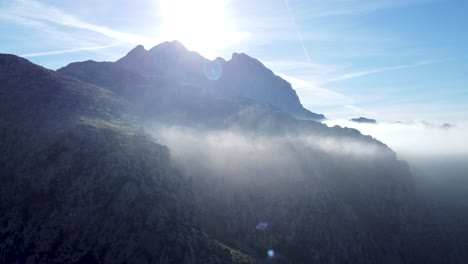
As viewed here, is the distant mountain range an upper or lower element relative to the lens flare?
upper

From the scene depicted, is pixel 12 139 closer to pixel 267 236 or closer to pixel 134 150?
pixel 134 150

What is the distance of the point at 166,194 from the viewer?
106 meters

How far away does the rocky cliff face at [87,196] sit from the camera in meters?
86.9

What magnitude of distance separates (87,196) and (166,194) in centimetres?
2332

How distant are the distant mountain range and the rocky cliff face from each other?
0.32 meters

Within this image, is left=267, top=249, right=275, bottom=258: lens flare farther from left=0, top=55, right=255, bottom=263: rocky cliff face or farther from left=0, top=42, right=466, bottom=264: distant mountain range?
left=0, top=55, right=255, bottom=263: rocky cliff face

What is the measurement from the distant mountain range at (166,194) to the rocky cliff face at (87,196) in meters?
0.32

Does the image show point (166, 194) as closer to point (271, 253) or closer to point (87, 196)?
point (87, 196)

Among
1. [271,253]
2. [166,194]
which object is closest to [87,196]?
[166,194]

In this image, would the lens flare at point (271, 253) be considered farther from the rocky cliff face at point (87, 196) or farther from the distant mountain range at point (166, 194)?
the rocky cliff face at point (87, 196)

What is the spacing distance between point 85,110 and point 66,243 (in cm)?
6579

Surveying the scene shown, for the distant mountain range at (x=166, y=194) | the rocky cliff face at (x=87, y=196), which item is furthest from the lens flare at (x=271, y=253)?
the rocky cliff face at (x=87, y=196)

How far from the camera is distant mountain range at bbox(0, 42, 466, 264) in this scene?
90.7 m

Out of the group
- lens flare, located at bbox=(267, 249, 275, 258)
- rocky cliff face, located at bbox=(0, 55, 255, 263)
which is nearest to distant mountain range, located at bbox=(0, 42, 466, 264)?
rocky cliff face, located at bbox=(0, 55, 255, 263)
